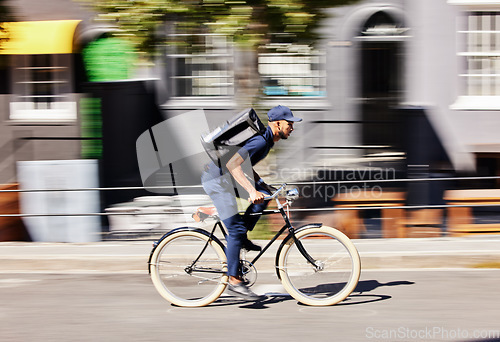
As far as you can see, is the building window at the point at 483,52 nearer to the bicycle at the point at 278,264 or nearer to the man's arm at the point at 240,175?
the bicycle at the point at 278,264

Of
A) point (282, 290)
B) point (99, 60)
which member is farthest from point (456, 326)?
point (99, 60)

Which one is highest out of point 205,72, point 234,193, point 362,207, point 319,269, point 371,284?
point 205,72

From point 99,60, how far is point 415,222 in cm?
743

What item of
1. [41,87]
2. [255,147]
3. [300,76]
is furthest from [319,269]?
[41,87]

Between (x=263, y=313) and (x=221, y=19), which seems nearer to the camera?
(x=263, y=313)

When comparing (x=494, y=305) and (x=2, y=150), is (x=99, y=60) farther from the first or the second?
(x=494, y=305)

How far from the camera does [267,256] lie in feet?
22.3

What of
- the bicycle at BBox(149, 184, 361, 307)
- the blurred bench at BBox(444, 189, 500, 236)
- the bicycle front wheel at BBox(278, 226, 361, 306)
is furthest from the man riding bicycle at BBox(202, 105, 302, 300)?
the blurred bench at BBox(444, 189, 500, 236)

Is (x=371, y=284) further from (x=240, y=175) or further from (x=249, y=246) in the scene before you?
(x=240, y=175)

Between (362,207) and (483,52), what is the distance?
206 inches

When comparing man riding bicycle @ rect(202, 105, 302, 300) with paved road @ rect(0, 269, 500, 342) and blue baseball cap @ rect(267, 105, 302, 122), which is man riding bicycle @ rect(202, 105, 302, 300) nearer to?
blue baseball cap @ rect(267, 105, 302, 122)

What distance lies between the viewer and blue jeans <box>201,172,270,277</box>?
5.41 m

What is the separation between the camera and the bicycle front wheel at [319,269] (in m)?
5.41

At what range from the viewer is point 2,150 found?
13.4 metres
